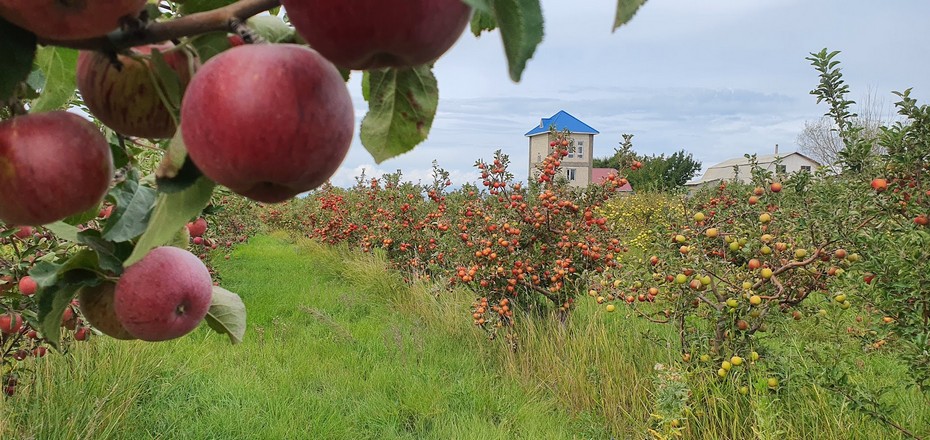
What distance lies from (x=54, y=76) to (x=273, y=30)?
306 millimetres

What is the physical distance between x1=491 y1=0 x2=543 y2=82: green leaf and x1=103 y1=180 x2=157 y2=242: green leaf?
1.56ft

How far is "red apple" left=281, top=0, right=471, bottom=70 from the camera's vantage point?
1.22ft

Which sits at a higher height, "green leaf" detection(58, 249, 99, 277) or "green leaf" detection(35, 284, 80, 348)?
"green leaf" detection(58, 249, 99, 277)

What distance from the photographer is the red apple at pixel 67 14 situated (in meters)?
0.42

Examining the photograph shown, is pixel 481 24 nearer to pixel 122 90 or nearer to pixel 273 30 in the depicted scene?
pixel 273 30

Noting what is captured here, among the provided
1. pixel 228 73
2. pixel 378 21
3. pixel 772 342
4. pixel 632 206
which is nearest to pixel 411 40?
pixel 378 21

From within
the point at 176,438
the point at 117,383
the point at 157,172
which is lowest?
the point at 176,438

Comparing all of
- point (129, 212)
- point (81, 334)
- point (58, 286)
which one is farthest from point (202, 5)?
point (81, 334)

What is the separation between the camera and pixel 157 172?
468 mm

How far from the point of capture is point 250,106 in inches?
16.1

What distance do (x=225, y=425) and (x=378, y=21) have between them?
444 cm

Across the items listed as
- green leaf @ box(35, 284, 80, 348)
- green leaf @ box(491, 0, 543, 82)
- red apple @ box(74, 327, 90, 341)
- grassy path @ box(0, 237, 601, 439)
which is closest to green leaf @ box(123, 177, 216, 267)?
green leaf @ box(491, 0, 543, 82)

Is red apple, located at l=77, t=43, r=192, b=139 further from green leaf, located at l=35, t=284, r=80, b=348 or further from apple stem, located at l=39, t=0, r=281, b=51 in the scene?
green leaf, located at l=35, t=284, r=80, b=348

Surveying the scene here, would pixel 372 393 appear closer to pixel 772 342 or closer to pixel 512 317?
pixel 512 317
